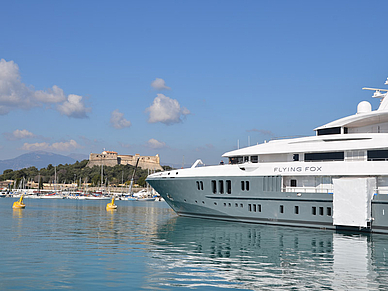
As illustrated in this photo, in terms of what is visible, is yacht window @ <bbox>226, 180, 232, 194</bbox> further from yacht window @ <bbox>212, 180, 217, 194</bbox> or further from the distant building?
the distant building

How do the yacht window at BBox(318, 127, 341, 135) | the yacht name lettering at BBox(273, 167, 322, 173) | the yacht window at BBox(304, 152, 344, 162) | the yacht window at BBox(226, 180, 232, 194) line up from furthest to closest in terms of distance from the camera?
the yacht window at BBox(226, 180, 232, 194) < the yacht window at BBox(318, 127, 341, 135) < the yacht name lettering at BBox(273, 167, 322, 173) < the yacht window at BBox(304, 152, 344, 162)

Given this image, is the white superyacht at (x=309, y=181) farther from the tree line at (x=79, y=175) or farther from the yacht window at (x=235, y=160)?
the tree line at (x=79, y=175)

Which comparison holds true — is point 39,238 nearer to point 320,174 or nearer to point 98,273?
point 98,273

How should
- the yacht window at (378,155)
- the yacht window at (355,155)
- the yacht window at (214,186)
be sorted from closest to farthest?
the yacht window at (378,155) → the yacht window at (355,155) → the yacht window at (214,186)

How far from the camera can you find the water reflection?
42.1ft

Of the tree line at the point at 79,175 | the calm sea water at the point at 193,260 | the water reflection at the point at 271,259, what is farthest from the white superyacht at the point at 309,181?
the tree line at the point at 79,175

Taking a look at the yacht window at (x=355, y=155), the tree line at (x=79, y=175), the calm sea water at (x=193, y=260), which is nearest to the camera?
the calm sea water at (x=193, y=260)

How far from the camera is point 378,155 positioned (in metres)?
24.9

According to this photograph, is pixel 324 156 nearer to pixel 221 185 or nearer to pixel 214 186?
pixel 221 185

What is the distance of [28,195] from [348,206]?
119 metres

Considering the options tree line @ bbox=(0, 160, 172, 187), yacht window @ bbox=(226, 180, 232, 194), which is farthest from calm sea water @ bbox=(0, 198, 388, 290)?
tree line @ bbox=(0, 160, 172, 187)

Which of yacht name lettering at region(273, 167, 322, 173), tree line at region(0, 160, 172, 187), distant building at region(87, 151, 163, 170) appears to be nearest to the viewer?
yacht name lettering at region(273, 167, 322, 173)

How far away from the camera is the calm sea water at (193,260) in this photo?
12.5 meters

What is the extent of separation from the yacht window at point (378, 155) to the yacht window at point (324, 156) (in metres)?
1.68
